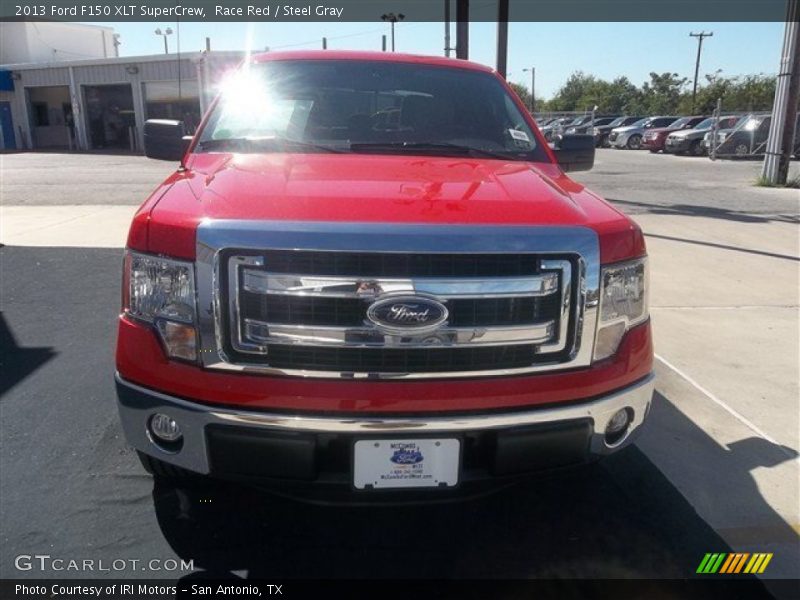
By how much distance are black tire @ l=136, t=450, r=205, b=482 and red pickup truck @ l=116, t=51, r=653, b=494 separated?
1cm

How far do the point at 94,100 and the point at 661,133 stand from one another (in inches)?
1130

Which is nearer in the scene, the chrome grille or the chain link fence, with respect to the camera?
the chrome grille

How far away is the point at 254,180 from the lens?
250cm

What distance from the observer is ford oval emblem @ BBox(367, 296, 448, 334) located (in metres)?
2.08

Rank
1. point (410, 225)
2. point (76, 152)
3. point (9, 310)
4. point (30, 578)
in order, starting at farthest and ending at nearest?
point (76, 152), point (9, 310), point (30, 578), point (410, 225)

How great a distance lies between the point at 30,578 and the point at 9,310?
3.61 metres

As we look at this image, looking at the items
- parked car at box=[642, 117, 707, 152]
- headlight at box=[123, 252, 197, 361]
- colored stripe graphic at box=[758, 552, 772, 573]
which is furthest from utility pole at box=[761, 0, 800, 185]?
headlight at box=[123, 252, 197, 361]

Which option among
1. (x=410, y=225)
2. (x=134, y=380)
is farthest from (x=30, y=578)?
(x=410, y=225)

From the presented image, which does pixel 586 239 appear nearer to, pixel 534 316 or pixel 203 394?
pixel 534 316

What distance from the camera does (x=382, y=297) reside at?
207 cm

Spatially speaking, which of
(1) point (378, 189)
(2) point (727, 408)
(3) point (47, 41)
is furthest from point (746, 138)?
(3) point (47, 41)

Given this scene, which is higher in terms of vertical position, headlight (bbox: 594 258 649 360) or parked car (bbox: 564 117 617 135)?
parked car (bbox: 564 117 617 135)

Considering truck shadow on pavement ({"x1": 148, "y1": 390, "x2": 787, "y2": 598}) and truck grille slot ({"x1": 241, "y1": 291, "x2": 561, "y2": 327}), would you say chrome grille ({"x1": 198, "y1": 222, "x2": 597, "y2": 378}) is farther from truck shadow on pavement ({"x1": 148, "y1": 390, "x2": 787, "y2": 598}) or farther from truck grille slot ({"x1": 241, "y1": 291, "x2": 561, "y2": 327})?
truck shadow on pavement ({"x1": 148, "y1": 390, "x2": 787, "y2": 598})

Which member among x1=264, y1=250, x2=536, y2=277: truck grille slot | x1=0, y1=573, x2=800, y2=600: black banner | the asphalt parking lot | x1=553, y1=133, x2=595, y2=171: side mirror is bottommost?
x1=0, y1=573, x2=800, y2=600: black banner
